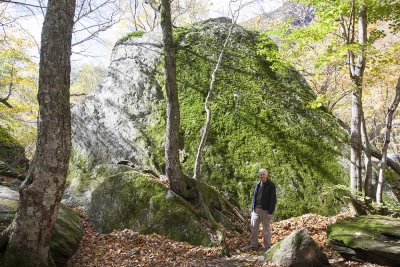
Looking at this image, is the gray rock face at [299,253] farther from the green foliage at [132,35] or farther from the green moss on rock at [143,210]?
the green foliage at [132,35]

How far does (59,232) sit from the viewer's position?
627 cm

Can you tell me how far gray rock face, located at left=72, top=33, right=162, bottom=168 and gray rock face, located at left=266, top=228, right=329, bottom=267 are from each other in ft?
22.5

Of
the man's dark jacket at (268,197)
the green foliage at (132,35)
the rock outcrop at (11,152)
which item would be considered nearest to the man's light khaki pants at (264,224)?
the man's dark jacket at (268,197)

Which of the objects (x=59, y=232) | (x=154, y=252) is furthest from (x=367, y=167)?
(x=59, y=232)

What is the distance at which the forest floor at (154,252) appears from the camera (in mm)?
6582

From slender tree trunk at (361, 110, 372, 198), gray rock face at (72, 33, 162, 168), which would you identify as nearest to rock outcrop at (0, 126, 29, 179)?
gray rock face at (72, 33, 162, 168)

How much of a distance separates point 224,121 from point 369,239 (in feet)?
23.4

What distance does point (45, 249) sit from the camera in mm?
5285

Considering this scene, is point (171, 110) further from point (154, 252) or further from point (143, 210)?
point (154, 252)

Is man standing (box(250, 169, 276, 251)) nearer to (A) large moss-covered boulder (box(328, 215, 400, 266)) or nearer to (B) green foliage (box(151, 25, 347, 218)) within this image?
(A) large moss-covered boulder (box(328, 215, 400, 266))

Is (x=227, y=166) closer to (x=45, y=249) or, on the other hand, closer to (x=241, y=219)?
(x=241, y=219)

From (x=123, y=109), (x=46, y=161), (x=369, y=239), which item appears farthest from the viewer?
(x=123, y=109)

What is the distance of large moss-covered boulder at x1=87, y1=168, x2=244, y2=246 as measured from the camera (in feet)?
26.2

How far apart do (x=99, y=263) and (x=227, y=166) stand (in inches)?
245
